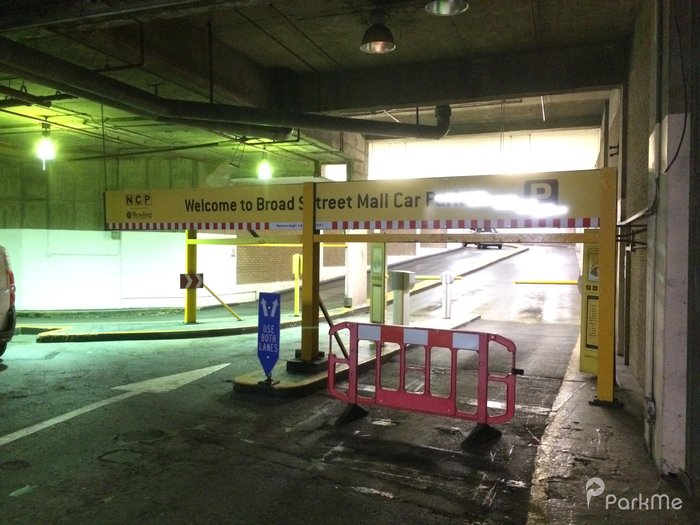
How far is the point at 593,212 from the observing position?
6723 mm

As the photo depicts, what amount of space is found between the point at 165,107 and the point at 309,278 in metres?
3.65

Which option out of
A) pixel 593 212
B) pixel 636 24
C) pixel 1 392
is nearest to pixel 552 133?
pixel 636 24

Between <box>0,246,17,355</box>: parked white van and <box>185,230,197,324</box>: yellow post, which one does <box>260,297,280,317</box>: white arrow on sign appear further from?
<box>185,230,197,324</box>: yellow post

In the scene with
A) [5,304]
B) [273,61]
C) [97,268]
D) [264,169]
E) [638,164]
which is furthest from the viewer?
[97,268]

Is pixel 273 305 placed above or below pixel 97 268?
below

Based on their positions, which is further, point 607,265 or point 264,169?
point 264,169

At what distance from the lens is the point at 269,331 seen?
24.9ft

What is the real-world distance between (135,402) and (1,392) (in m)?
2.02

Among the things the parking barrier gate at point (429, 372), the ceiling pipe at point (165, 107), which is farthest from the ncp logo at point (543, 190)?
the ceiling pipe at point (165, 107)

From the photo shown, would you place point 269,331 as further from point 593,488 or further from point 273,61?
point 273,61

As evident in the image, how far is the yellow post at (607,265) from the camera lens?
6652 millimetres

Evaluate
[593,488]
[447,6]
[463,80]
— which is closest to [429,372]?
[593,488]

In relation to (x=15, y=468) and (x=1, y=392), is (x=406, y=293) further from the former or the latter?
(x=15, y=468)

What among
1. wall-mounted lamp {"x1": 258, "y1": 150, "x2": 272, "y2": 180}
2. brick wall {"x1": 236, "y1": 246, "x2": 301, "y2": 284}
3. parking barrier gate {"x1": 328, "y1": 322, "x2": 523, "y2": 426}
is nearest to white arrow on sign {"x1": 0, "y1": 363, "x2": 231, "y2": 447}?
parking barrier gate {"x1": 328, "y1": 322, "x2": 523, "y2": 426}
